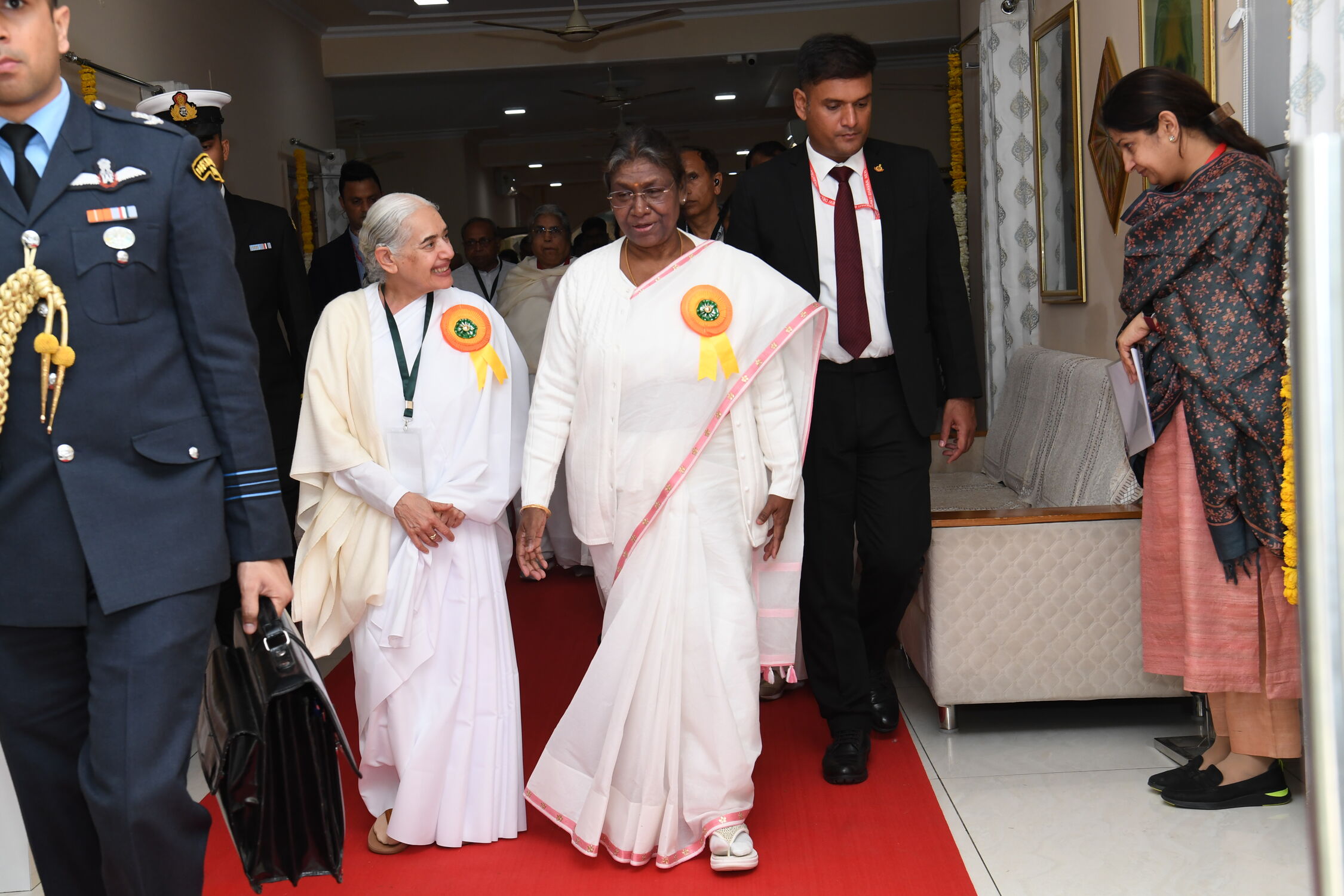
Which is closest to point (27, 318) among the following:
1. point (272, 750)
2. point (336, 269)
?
point (272, 750)

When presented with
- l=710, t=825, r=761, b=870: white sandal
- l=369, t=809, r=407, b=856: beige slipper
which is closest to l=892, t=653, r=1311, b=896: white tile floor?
l=710, t=825, r=761, b=870: white sandal

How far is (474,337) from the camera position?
299 centimetres

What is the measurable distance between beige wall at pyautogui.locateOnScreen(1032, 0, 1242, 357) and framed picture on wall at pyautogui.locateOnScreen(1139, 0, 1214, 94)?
5.5 inches

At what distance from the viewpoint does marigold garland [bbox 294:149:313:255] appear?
804 cm

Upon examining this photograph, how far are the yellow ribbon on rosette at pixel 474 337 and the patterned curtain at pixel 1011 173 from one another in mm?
2981

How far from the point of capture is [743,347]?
9.40ft

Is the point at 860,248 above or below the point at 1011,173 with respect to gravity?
below

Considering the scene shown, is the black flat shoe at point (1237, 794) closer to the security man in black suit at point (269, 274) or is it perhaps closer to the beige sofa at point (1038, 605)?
the beige sofa at point (1038, 605)

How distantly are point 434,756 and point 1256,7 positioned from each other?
8.94 ft

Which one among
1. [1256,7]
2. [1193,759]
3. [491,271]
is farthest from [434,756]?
[491,271]

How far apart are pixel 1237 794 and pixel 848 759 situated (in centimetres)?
94

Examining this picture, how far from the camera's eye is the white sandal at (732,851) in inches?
107

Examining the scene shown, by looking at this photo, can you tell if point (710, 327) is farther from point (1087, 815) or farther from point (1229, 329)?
point (1087, 815)

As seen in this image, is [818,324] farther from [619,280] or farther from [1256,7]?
[1256,7]
